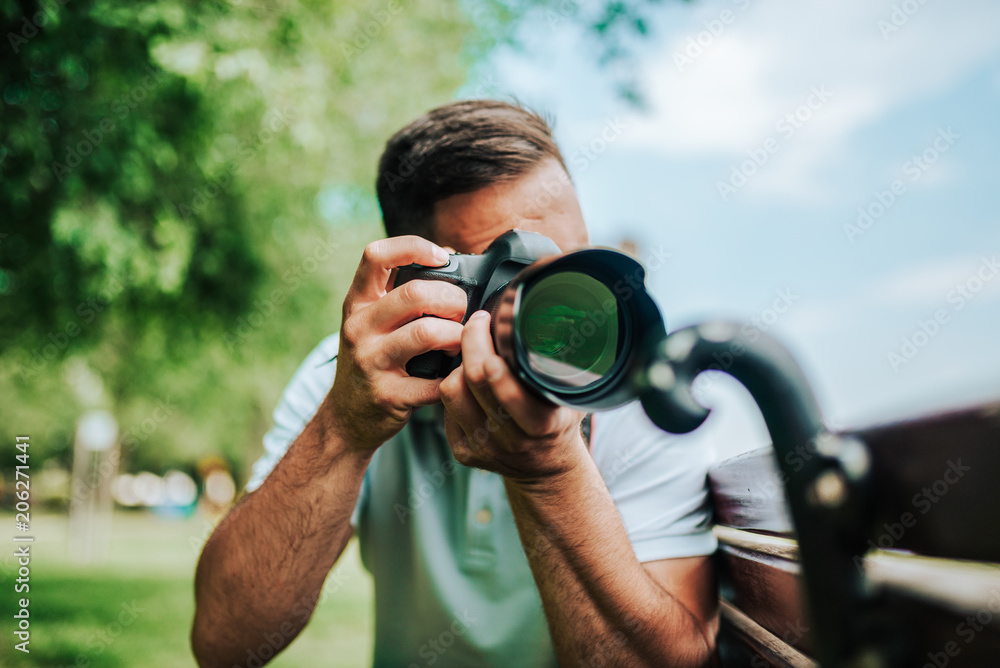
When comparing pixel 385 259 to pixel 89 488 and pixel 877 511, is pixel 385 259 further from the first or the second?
pixel 89 488

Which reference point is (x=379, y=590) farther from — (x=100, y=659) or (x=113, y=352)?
(x=113, y=352)

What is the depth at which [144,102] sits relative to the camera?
156 inches

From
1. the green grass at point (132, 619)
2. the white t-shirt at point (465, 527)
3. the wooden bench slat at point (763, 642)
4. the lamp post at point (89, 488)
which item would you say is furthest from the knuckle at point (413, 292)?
the lamp post at point (89, 488)

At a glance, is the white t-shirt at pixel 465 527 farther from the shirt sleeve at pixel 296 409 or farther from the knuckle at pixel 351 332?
the knuckle at pixel 351 332

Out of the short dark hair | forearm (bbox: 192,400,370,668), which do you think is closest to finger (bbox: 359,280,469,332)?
forearm (bbox: 192,400,370,668)

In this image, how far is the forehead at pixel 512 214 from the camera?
5.05 feet

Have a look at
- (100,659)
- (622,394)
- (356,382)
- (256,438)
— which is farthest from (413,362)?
(256,438)

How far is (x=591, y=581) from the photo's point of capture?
1.14 meters

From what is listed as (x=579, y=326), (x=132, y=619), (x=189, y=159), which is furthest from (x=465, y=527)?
(x=132, y=619)

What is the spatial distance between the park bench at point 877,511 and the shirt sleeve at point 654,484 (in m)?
0.71

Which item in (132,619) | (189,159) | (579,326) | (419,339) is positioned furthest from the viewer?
(132,619)

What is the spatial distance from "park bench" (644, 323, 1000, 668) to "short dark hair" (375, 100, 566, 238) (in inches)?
43.8

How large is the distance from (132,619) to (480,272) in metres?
5.97

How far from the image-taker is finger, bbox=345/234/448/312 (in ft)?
4.00
